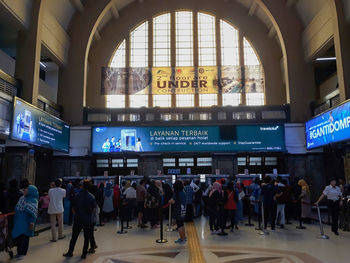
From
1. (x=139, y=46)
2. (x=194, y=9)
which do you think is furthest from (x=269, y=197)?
(x=194, y=9)

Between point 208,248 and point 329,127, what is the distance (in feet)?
27.8

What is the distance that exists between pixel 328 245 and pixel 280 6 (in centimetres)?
1426

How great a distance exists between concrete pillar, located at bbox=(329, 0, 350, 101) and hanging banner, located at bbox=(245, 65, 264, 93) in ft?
15.3

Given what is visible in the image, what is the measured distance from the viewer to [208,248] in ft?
21.0

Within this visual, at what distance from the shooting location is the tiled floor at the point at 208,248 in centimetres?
557

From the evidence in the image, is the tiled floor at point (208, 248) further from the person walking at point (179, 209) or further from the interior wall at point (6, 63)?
the interior wall at point (6, 63)

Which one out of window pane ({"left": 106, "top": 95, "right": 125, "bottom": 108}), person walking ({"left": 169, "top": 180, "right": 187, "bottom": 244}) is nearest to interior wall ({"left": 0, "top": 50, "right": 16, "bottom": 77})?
window pane ({"left": 106, "top": 95, "right": 125, "bottom": 108})

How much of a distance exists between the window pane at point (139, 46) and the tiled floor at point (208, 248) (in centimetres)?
1349

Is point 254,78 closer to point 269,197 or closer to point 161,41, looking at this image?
point 161,41

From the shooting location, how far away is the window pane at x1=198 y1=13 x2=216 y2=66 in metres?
19.7

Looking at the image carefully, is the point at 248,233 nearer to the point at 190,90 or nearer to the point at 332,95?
the point at 332,95

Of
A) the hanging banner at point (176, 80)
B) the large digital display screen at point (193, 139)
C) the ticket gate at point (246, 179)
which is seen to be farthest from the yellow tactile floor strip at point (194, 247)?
the hanging banner at point (176, 80)

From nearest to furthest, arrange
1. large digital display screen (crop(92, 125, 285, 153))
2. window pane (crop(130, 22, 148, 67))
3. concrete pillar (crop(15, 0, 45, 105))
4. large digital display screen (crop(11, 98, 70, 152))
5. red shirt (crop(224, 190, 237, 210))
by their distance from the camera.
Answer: red shirt (crop(224, 190, 237, 210)), large digital display screen (crop(11, 98, 70, 152)), concrete pillar (crop(15, 0, 45, 105)), large digital display screen (crop(92, 125, 285, 153)), window pane (crop(130, 22, 148, 67))

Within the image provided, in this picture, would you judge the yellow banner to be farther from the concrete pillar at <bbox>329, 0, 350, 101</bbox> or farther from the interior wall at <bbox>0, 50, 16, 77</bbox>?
the interior wall at <bbox>0, 50, 16, 77</bbox>
